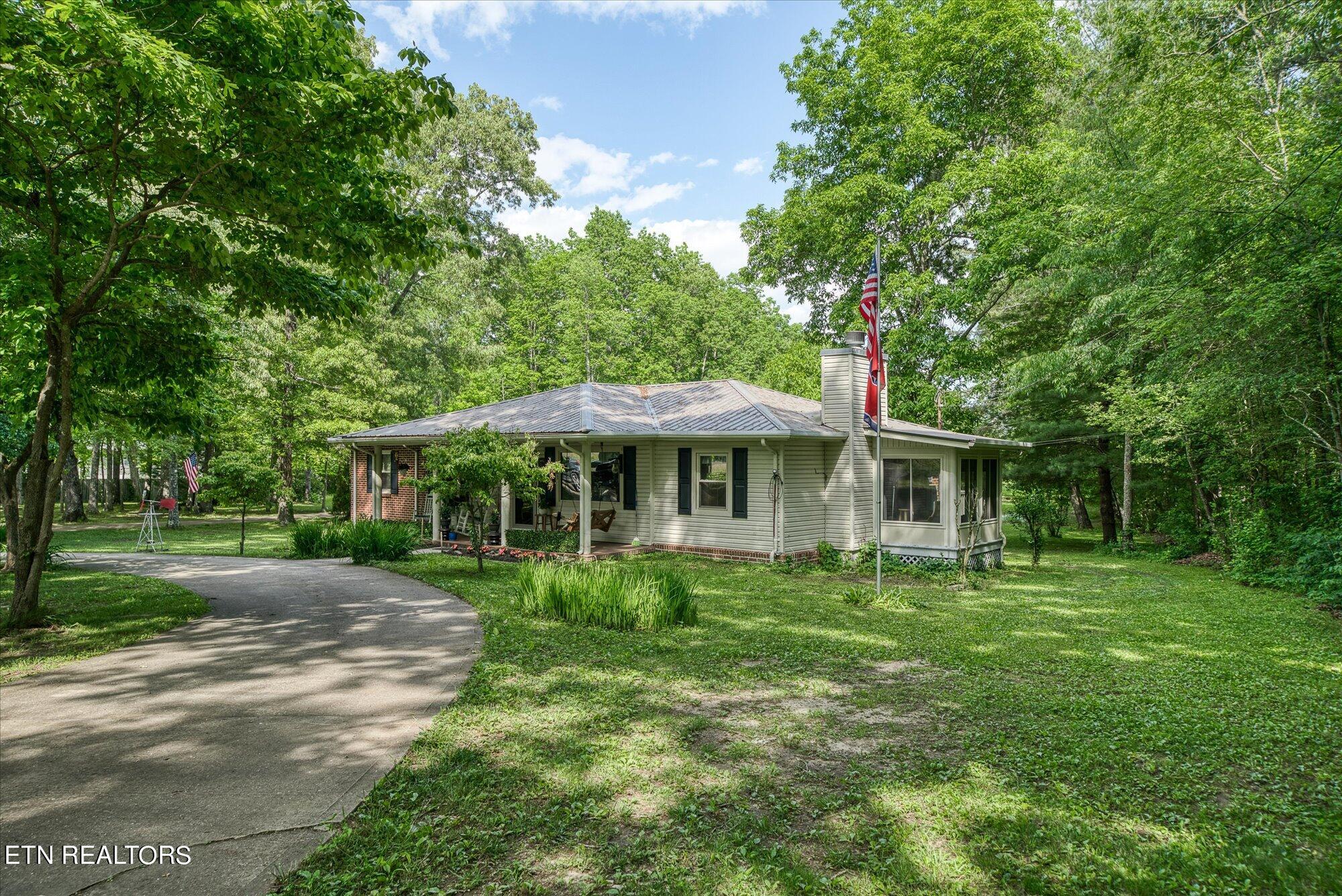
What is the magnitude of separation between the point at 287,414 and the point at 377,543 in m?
12.0

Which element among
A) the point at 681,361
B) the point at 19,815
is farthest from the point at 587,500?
the point at 681,361

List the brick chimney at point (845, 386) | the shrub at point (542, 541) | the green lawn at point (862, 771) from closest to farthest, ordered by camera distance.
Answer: the green lawn at point (862, 771), the shrub at point (542, 541), the brick chimney at point (845, 386)

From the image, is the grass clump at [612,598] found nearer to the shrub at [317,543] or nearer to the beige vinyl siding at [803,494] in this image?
the beige vinyl siding at [803,494]

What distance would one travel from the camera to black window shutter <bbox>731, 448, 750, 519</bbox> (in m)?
14.6

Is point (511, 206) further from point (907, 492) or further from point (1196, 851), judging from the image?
point (1196, 851)

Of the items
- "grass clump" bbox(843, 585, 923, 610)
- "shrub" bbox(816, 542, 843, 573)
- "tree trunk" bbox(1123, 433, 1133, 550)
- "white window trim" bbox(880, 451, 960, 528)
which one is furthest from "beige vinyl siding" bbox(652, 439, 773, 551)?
"tree trunk" bbox(1123, 433, 1133, 550)

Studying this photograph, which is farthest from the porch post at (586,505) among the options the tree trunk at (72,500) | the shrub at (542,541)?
the tree trunk at (72,500)

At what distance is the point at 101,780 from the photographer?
3.85m

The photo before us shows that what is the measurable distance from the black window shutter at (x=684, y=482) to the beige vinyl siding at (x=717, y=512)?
3.8 inches

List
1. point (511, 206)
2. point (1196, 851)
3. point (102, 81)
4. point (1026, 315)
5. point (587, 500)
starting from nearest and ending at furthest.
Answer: point (1196, 851)
point (102, 81)
point (587, 500)
point (1026, 315)
point (511, 206)

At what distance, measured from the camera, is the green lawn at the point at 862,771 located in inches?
123

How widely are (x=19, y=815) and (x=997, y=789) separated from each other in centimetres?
528

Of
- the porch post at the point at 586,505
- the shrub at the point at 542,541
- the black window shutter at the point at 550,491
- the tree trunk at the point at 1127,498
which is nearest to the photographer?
the porch post at the point at 586,505

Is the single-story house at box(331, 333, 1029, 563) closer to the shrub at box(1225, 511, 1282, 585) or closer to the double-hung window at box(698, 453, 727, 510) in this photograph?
the double-hung window at box(698, 453, 727, 510)
